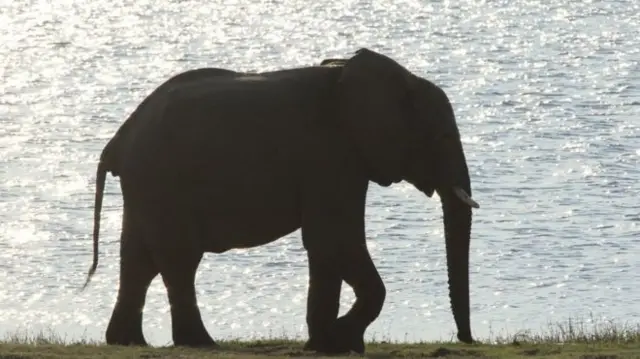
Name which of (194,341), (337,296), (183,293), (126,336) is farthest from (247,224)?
(126,336)

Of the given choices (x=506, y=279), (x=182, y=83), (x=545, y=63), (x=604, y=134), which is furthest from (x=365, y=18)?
(x=182, y=83)

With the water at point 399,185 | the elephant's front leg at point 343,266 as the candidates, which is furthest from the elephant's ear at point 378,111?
the water at point 399,185

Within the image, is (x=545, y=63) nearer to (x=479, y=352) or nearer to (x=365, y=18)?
(x=365, y=18)

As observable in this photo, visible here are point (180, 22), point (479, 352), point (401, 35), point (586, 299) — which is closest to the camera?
point (479, 352)

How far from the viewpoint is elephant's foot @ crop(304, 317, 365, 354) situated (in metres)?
15.0

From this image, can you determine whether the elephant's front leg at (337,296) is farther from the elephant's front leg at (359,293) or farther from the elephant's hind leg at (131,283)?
the elephant's hind leg at (131,283)

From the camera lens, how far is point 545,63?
4691 cm

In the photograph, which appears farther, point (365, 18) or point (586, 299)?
point (365, 18)

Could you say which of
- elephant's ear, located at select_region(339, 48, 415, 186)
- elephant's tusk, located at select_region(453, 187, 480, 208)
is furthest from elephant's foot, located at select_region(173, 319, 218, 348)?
elephant's tusk, located at select_region(453, 187, 480, 208)

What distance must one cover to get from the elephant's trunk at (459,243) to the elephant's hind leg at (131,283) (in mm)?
2183

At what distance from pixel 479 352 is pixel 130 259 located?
265 cm

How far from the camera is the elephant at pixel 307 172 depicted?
15.0 metres

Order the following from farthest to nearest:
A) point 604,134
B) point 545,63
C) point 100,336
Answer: point 545,63 → point 604,134 → point 100,336

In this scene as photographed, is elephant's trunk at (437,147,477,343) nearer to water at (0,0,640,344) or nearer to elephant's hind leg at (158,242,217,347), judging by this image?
elephant's hind leg at (158,242,217,347)
